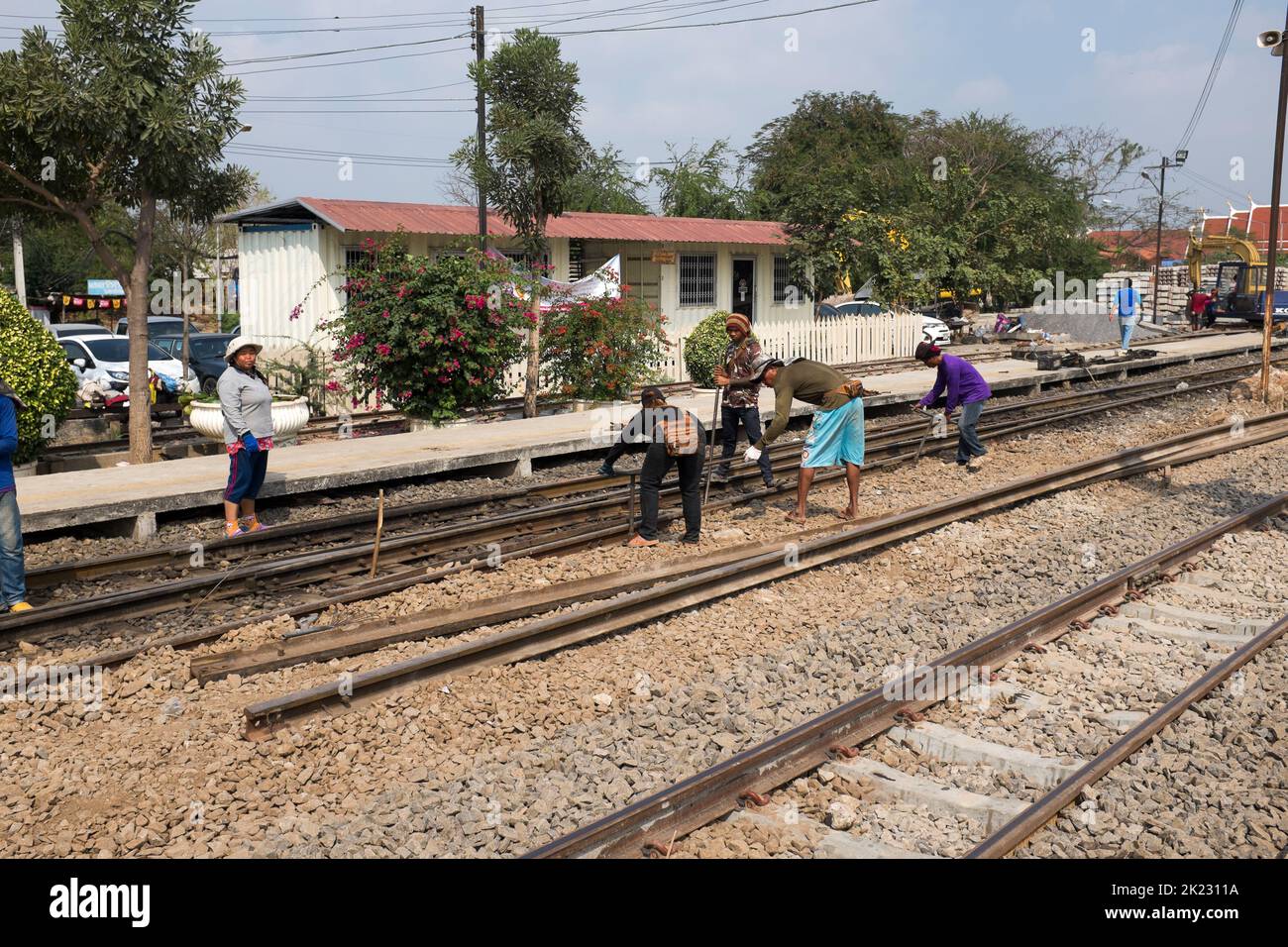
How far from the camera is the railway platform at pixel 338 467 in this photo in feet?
33.1

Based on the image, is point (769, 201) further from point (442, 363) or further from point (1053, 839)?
point (1053, 839)

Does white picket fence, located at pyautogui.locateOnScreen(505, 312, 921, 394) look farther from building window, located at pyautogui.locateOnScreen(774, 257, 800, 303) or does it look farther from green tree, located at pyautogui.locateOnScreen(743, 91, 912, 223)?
green tree, located at pyautogui.locateOnScreen(743, 91, 912, 223)

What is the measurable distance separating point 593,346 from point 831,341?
9323 mm

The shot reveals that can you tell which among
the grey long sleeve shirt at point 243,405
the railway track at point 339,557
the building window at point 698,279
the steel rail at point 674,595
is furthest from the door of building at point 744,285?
the grey long sleeve shirt at point 243,405

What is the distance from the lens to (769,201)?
39.9 meters

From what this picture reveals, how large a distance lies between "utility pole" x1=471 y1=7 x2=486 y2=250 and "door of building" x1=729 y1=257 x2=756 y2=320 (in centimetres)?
814

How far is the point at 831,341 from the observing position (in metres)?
26.6

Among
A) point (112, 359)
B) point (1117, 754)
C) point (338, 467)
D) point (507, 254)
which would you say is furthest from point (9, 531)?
point (507, 254)

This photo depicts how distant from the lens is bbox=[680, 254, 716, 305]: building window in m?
28.0

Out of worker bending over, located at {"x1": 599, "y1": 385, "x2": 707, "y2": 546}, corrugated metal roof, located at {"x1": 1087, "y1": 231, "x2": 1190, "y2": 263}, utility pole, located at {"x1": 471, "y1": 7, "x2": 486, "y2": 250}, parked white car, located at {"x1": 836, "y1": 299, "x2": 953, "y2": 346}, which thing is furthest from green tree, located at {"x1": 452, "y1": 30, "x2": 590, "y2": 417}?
corrugated metal roof, located at {"x1": 1087, "y1": 231, "x2": 1190, "y2": 263}

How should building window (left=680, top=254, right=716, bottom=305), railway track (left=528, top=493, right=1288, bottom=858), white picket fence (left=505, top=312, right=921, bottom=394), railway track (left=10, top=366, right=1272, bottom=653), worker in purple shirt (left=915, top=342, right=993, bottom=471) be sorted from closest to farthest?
1. railway track (left=528, top=493, right=1288, bottom=858)
2. railway track (left=10, top=366, right=1272, bottom=653)
3. worker in purple shirt (left=915, top=342, right=993, bottom=471)
4. white picket fence (left=505, top=312, right=921, bottom=394)
5. building window (left=680, top=254, right=716, bottom=305)

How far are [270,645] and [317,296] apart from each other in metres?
14.6

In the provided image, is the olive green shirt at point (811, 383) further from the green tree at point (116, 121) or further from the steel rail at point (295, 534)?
the green tree at point (116, 121)

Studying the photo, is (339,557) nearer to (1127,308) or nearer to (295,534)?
(295,534)
